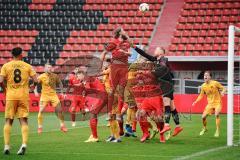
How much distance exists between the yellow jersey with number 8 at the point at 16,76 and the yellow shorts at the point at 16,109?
96 millimetres

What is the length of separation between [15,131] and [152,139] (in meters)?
5.21

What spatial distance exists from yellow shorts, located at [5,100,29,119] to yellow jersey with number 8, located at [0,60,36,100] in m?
0.10

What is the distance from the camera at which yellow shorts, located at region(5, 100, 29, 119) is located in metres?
13.3

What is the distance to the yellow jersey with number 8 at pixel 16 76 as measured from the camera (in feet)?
43.4

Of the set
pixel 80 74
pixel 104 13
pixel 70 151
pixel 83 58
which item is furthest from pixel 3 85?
pixel 104 13

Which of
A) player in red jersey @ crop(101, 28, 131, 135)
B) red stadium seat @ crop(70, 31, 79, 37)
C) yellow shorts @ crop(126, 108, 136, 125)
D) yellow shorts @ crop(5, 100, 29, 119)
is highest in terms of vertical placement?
red stadium seat @ crop(70, 31, 79, 37)

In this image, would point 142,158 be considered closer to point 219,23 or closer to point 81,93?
point 81,93

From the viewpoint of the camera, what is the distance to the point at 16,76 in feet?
43.4

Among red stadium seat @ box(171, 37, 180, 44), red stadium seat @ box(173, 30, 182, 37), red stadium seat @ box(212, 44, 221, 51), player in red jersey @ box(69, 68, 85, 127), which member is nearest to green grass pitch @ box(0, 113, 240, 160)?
player in red jersey @ box(69, 68, 85, 127)

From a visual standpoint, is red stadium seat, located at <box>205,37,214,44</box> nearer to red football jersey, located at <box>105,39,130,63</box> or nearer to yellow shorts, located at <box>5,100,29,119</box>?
red football jersey, located at <box>105,39,130,63</box>

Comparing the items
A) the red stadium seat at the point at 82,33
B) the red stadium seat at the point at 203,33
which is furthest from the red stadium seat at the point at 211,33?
the red stadium seat at the point at 82,33

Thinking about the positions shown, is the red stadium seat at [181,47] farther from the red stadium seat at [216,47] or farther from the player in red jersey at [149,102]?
the player in red jersey at [149,102]

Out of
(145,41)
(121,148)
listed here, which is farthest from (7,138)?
(145,41)

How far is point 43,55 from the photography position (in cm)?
3888
